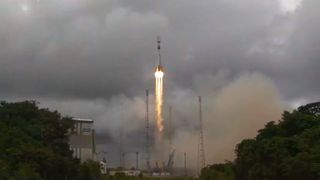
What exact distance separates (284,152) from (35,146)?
110 ft

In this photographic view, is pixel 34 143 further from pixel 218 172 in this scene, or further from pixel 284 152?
pixel 218 172

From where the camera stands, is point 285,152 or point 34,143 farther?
point 34,143

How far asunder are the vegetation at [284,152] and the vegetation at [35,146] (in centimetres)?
2355

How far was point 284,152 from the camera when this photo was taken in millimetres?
72500

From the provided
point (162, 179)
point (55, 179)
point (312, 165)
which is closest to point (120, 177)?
point (162, 179)

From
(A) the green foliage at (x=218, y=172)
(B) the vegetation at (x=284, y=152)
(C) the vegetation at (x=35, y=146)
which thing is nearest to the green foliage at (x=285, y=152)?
(B) the vegetation at (x=284, y=152)

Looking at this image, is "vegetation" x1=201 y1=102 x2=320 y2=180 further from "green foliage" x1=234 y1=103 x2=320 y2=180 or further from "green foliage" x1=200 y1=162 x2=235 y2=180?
"green foliage" x1=200 y1=162 x2=235 y2=180

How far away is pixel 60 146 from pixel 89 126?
4257cm

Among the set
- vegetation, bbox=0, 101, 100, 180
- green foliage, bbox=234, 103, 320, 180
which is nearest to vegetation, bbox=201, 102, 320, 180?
green foliage, bbox=234, 103, 320, 180

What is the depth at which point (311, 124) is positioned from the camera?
81688 mm

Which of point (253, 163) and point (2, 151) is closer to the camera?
point (253, 163)

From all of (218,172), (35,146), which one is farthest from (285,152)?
(218,172)

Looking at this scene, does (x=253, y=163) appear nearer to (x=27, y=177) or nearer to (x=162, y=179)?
(x=27, y=177)

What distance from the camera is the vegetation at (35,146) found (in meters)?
81.5
